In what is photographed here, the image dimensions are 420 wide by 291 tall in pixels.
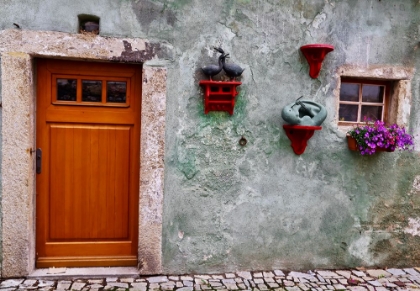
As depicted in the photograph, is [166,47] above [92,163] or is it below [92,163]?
above

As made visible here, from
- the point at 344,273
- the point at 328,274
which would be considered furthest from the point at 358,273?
the point at 328,274

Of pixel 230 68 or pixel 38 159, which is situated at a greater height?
Result: pixel 230 68

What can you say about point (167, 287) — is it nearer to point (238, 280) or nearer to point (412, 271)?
point (238, 280)

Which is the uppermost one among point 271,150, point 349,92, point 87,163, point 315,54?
point 315,54

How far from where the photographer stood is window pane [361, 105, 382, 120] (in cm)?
405

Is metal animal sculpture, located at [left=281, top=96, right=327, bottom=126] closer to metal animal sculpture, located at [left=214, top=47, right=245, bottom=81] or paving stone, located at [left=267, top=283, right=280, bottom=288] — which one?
metal animal sculpture, located at [left=214, top=47, right=245, bottom=81]

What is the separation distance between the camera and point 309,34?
3.76 meters

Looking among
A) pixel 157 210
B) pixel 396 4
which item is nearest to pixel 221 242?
pixel 157 210

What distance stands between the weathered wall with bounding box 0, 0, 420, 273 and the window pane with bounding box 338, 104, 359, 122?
0.63 feet

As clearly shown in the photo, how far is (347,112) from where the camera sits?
4012 mm

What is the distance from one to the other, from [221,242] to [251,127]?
3.96 ft

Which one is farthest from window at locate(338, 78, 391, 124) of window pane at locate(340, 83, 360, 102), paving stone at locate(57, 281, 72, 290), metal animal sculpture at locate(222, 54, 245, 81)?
paving stone at locate(57, 281, 72, 290)

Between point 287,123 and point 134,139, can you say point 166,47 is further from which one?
point 287,123

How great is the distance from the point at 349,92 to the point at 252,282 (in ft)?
7.34
